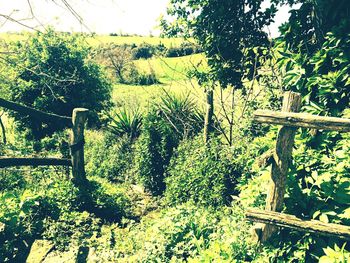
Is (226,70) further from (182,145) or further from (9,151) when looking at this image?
(9,151)

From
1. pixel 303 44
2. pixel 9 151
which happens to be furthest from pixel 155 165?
pixel 303 44

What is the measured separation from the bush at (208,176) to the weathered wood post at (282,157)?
2605mm

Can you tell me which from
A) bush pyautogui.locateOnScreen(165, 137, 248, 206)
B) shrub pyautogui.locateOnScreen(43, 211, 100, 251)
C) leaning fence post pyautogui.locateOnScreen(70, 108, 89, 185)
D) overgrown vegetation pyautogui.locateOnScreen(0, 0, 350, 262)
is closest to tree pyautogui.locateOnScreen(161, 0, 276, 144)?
overgrown vegetation pyautogui.locateOnScreen(0, 0, 350, 262)

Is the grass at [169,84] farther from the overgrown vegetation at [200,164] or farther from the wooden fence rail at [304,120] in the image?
the wooden fence rail at [304,120]

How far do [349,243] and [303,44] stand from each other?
8.35 ft

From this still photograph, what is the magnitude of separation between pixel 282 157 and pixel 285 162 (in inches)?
2.1

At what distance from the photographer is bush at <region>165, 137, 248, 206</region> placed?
5.54m

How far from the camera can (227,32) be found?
6.01 m

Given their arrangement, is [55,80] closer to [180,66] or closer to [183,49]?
[180,66]

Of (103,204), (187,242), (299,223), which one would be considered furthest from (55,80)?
(299,223)

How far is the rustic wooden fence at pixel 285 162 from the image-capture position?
251 cm

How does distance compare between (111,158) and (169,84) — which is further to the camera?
(169,84)

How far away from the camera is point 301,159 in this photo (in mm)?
3049

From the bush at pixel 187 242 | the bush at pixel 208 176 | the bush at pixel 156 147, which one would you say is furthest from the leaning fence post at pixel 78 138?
the bush at pixel 156 147
